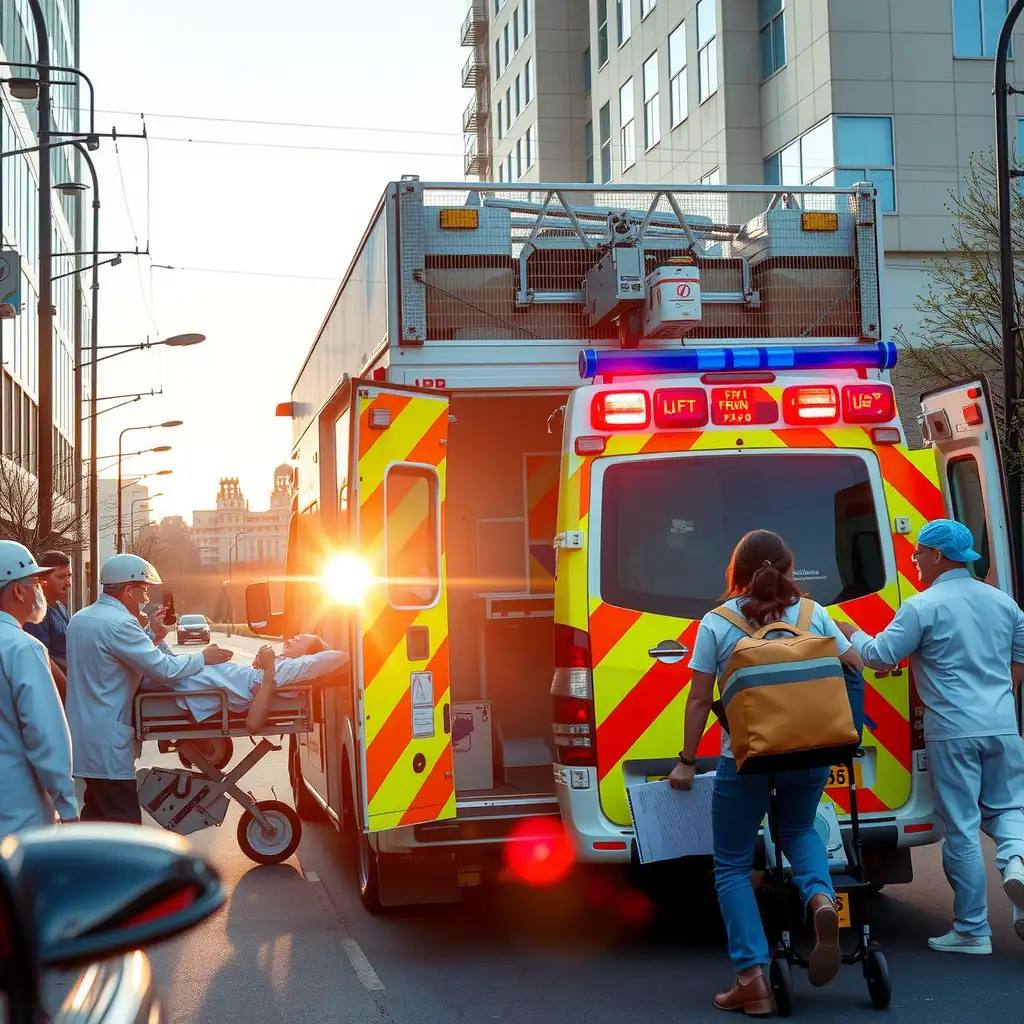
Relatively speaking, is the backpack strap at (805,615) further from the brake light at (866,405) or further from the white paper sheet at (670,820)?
the brake light at (866,405)

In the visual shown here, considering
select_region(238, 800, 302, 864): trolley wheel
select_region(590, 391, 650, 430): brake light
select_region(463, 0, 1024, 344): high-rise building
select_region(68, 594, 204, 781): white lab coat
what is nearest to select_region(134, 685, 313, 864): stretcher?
select_region(238, 800, 302, 864): trolley wheel

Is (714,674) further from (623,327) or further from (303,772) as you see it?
(303,772)

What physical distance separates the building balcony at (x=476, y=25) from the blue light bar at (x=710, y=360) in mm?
53516

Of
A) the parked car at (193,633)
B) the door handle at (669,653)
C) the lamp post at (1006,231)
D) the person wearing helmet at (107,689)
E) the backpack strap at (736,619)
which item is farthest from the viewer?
the parked car at (193,633)

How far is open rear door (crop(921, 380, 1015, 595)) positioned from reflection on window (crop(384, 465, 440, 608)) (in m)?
2.46

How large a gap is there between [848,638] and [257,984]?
2881 mm

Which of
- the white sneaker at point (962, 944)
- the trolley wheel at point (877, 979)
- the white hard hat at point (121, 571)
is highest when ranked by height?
the white hard hat at point (121, 571)

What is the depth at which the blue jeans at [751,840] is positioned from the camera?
221 inches

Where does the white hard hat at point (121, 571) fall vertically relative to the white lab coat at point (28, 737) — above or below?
above

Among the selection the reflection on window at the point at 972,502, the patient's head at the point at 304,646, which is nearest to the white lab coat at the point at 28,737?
the patient's head at the point at 304,646

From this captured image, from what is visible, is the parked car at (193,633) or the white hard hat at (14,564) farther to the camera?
the parked car at (193,633)

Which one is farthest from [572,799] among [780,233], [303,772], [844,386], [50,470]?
[50,470]

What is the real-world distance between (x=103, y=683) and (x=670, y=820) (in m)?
3.01

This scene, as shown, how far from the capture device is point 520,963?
261 inches
